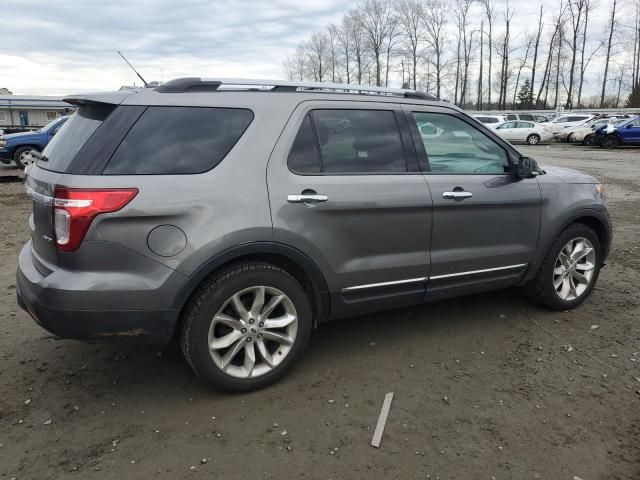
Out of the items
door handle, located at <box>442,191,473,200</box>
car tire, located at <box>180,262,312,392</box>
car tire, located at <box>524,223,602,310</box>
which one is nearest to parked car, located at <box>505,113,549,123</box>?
car tire, located at <box>524,223,602,310</box>

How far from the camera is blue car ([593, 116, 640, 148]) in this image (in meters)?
26.1

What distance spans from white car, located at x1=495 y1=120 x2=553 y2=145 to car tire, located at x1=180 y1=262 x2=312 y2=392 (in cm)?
3085

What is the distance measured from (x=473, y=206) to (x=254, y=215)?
5.56 ft

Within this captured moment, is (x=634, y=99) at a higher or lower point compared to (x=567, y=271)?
higher

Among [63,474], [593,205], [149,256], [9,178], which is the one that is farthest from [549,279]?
[9,178]

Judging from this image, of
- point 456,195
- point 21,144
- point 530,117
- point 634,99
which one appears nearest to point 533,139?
point 530,117

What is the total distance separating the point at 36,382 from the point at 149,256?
4.43 feet

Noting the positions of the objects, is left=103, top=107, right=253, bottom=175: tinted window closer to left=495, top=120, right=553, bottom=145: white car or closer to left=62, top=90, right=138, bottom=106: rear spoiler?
left=62, top=90, right=138, bottom=106: rear spoiler

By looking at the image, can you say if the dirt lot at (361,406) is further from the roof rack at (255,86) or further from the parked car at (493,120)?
the parked car at (493,120)

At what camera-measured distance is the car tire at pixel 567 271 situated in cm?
443

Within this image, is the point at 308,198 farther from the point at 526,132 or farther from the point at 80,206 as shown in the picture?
the point at 526,132

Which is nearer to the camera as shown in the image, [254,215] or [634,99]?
[254,215]

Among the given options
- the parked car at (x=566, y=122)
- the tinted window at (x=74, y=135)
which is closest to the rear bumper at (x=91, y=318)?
the tinted window at (x=74, y=135)

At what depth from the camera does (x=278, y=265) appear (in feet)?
10.8
